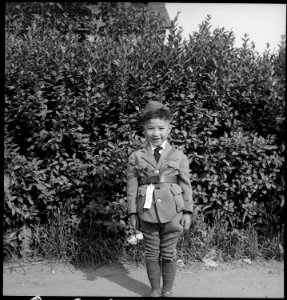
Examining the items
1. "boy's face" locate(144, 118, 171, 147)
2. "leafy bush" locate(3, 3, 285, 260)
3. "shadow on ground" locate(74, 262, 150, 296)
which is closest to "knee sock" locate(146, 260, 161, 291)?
"shadow on ground" locate(74, 262, 150, 296)

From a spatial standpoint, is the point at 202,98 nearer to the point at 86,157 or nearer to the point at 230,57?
the point at 230,57

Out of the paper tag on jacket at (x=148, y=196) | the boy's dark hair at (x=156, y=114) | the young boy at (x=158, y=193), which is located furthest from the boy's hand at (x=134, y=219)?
the boy's dark hair at (x=156, y=114)

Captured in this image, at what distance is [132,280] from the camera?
13.4 ft

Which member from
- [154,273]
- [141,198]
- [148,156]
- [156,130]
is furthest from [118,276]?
[156,130]

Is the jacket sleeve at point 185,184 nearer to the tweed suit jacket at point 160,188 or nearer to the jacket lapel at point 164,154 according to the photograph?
the tweed suit jacket at point 160,188

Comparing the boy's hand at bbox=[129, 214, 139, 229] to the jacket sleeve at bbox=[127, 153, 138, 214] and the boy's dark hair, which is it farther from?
the boy's dark hair

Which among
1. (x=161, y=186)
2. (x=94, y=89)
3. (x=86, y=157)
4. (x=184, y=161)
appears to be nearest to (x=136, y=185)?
(x=161, y=186)

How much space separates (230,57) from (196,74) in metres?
0.45

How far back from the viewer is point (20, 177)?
430cm

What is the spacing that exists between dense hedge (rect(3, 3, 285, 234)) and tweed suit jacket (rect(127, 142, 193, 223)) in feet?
2.04

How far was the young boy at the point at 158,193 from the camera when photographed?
354 centimetres

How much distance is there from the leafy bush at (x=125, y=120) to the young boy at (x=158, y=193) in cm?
65

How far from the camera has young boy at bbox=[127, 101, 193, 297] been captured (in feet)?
11.6

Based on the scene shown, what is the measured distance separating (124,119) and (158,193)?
1.20 metres
